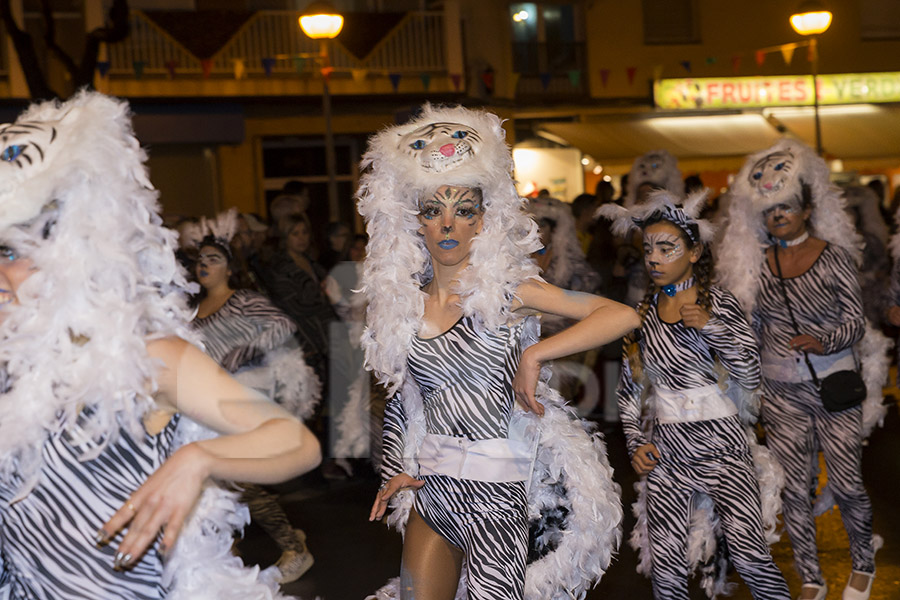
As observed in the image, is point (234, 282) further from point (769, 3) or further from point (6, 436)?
point (769, 3)

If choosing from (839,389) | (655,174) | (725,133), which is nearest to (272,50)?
(725,133)

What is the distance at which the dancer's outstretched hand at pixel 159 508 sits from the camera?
6.23 feet

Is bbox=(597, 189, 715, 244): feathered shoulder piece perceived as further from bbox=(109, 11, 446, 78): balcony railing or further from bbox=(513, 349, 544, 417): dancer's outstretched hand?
bbox=(109, 11, 446, 78): balcony railing

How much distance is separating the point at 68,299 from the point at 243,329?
417 cm

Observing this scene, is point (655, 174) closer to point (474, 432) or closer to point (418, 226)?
point (418, 226)

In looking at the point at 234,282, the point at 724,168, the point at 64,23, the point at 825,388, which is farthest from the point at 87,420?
the point at 724,168

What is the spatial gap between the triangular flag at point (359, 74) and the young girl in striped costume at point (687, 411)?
13.9m

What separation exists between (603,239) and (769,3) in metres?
15.2

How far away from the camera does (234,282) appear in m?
6.64

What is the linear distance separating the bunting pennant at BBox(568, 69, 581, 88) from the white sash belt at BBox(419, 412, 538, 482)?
1722 centimetres

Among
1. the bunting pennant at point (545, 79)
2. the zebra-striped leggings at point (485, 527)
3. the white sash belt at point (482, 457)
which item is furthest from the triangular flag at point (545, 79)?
the zebra-striped leggings at point (485, 527)

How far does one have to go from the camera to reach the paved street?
5555 mm

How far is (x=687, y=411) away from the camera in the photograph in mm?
4359

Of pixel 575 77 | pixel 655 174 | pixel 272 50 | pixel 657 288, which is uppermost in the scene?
pixel 272 50
